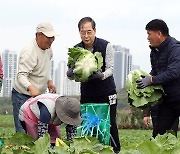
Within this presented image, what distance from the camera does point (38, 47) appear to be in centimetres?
587

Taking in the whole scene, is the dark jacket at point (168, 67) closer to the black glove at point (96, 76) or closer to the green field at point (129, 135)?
the black glove at point (96, 76)

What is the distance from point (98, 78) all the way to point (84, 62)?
0.25 m

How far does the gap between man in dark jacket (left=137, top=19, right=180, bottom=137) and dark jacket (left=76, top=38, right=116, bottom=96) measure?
26.5 inches

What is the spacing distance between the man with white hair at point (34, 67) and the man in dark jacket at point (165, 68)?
1.11m

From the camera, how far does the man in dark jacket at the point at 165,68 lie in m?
5.30

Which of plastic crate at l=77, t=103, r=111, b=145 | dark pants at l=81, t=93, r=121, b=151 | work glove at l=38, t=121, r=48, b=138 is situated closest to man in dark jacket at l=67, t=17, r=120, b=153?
dark pants at l=81, t=93, r=121, b=151

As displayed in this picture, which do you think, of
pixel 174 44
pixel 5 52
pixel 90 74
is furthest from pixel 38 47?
pixel 5 52

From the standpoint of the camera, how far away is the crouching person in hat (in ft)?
16.3

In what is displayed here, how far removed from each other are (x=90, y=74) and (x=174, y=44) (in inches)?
42.1

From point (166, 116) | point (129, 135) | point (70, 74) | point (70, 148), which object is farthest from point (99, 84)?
point (129, 135)

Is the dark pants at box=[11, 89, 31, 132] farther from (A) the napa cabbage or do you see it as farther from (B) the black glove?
(A) the napa cabbage

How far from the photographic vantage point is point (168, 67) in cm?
531

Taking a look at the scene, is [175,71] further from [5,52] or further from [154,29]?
[5,52]

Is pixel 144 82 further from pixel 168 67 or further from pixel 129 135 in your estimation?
pixel 129 135
